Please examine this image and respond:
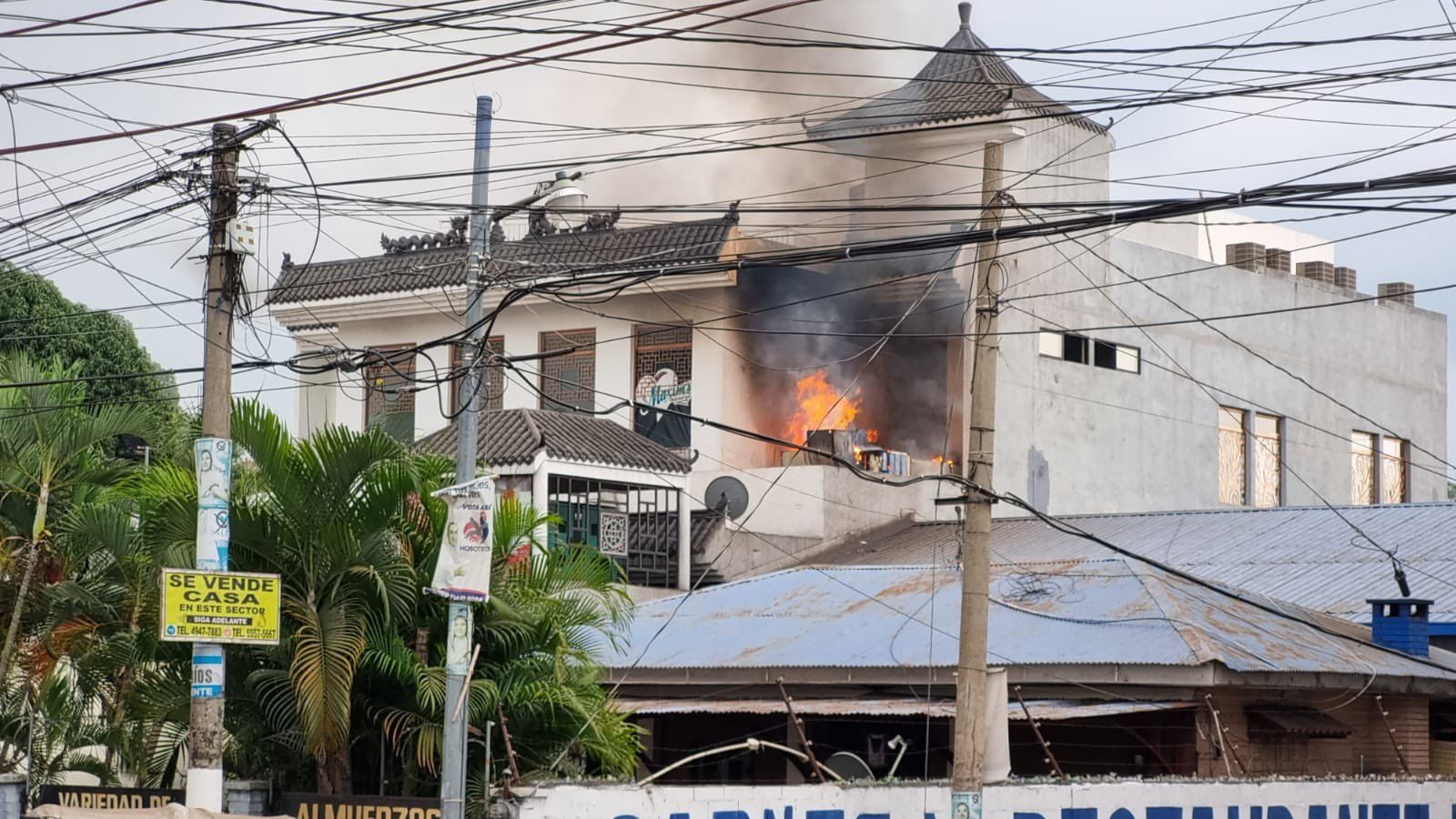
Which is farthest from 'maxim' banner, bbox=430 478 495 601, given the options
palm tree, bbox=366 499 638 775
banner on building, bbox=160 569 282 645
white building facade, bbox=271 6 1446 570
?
white building facade, bbox=271 6 1446 570

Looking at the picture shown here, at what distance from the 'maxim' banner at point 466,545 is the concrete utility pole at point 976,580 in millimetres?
4080

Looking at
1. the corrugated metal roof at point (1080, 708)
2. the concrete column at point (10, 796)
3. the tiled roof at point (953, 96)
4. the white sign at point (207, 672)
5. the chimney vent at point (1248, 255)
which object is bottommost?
the concrete column at point (10, 796)

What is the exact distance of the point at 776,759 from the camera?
24.4 metres

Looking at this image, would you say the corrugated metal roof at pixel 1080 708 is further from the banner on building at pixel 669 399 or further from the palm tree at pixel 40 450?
the banner on building at pixel 669 399

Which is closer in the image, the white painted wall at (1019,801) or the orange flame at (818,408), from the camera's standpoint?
the white painted wall at (1019,801)

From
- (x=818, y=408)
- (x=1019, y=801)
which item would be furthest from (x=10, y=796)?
(x=818, y=408)

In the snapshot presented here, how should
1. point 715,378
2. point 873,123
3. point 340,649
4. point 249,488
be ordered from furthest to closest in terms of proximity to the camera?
point 873,123 → point 715,378 → point 249,488 → point 340,649

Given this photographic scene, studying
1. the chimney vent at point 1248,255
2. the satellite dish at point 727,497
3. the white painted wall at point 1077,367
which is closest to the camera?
the satellite dish at point 727,497

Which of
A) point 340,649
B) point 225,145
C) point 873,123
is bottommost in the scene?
point 340,649

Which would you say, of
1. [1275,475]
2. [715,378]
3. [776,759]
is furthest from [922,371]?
[776,759]

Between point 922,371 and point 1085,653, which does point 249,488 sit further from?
point 922,371

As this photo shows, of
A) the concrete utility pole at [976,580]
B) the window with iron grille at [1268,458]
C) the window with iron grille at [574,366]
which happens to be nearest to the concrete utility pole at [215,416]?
the concrete utility pole at [976,580]

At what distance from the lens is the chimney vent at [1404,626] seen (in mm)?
22281

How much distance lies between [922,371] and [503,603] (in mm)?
22439
